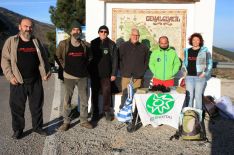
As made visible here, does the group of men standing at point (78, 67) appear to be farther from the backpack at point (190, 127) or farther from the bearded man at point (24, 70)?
the backpack at point (190, 127)

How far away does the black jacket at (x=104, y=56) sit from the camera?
23.4ft

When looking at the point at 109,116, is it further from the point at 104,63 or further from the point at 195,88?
the point at 195,88

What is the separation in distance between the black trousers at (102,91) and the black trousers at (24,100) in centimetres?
139

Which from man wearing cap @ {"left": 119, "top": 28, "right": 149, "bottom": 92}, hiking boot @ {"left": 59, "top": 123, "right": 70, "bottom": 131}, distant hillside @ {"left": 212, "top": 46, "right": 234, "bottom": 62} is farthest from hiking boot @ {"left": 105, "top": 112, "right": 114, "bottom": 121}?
distant hillside @ {"left": 212, "top": 46, "right": 234, "bottom": 62}

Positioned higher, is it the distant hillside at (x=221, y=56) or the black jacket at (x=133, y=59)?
the black jacket at (x=133, y=59)

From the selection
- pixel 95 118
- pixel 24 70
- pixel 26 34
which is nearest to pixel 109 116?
pixel 95 118

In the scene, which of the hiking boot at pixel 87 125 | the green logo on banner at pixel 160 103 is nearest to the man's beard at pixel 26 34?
the hiking boot at pixel 87 125

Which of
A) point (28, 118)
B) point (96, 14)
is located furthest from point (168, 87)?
point (28, 118)

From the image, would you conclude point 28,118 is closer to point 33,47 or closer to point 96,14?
point 33,47

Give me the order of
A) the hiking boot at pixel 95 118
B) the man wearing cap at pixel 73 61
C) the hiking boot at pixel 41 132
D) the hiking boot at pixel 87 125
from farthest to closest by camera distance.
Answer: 1. the hiking boot at pixel 95 118
2. the hiking boot at pixel 87 125
3. the man wearing cap at pixel 73 61
4. the hiking boot at pixel 41 132

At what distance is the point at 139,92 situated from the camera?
6.82 m

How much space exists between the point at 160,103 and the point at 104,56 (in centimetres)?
144

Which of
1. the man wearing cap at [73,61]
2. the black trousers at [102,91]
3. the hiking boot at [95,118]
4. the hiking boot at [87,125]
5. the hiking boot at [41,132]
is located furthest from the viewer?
the hiking boot at [95,118]

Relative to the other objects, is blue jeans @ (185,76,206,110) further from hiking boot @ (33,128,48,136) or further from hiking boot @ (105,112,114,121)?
hiking boot @ (33,128,48,136)
